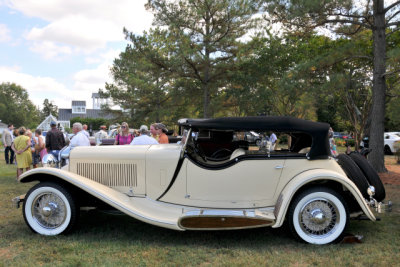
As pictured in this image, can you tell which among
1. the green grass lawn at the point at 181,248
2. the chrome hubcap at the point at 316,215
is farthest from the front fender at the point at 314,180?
the green grass lawn at the point at 181,248

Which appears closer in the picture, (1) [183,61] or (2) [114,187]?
(2) [114,187]

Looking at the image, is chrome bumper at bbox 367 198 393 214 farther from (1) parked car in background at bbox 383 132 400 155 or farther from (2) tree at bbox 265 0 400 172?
(1) parked car in background at bbox 383 132 400 155

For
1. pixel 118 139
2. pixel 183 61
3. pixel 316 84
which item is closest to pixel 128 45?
pixel 183 61

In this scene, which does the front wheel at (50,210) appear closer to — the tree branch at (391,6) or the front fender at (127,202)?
the front fender at (127,202)

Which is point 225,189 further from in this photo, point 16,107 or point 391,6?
point 16,107

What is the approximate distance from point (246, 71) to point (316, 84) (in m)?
5.55

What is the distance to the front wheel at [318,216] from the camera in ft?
12.6

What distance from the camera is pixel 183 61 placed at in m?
14.5

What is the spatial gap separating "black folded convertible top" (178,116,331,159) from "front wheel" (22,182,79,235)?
6.39 ft

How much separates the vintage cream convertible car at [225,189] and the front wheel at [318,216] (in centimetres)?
1

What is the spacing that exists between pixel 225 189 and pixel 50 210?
2251mm

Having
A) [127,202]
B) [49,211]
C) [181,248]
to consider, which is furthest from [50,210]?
[181,248]

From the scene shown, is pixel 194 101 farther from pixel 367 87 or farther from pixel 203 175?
pixel 203 175

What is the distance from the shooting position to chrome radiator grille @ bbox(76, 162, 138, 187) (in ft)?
14.1
